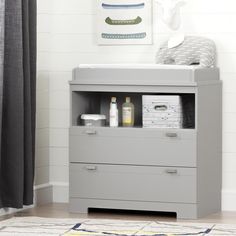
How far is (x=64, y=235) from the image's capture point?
394 cm

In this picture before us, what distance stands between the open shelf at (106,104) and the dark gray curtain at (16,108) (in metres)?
0.27

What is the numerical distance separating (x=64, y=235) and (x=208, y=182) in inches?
39.7

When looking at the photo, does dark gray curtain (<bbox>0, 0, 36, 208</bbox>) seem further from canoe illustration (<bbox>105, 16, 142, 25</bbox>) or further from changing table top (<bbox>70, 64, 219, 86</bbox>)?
canoe illustration (<bbox>105, 16, 142, 25</bbox>)

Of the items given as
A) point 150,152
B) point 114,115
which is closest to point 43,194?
point 114,115

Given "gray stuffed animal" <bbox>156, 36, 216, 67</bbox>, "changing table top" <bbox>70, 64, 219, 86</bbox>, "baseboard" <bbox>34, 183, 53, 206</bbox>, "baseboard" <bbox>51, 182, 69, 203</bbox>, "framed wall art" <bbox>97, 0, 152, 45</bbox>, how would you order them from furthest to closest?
"baseboard" <bbox>51, 182, 69, 203</bbox>, "baseboard" <bbox>34, 183, 53, 206</bbox>, "framed wall art" <bbox>97, 0, 152, 45</bbox>, "gray stuffed animal" <bbox>156, 36, 216, 67</bbox>, "changing table top" <bbox>70, 64, 219, 86</bbox>

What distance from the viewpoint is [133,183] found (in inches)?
178

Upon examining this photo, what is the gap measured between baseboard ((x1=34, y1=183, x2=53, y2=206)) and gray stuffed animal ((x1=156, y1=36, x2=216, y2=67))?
1.11 metres

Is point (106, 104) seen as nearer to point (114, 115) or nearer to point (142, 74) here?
point (114, 115)

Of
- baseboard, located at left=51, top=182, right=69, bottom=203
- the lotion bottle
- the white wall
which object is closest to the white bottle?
the lotion bottle

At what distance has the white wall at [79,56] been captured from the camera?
15.6 ft

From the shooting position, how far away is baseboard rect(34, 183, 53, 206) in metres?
4.95

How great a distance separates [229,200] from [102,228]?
3.12 feet

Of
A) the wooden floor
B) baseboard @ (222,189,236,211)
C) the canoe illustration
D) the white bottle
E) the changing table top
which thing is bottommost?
the wooden floor

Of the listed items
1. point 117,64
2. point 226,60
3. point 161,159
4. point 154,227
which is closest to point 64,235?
point 154,227
